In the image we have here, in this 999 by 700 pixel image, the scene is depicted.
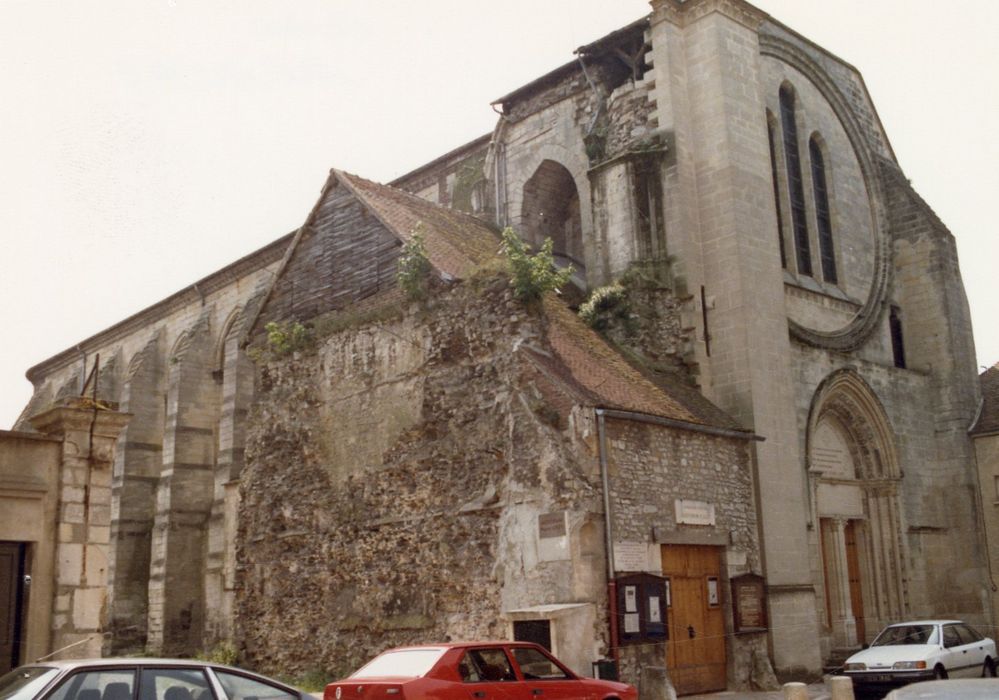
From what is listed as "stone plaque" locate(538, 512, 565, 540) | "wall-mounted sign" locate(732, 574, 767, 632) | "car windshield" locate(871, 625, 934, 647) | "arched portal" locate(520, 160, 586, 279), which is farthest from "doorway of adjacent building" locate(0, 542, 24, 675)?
"arched portal" locate(520, 160, 586, 279)

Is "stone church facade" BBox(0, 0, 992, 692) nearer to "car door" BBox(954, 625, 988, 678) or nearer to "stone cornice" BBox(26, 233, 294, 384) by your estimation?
"car door" BBox(954, 625, 988, 678)

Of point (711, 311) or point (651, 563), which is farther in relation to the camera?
point (711, 311)

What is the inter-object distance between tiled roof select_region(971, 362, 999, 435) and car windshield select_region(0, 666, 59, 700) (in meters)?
20.8

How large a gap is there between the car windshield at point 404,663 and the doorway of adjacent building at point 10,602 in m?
4.24

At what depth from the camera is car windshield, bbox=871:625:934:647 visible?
1614cm

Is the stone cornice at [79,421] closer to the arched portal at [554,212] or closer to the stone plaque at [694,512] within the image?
the stone plaque at [694,512]

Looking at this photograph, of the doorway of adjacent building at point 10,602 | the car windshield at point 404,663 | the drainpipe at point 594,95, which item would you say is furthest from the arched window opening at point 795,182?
the doorway of adjacent building at point 10,602

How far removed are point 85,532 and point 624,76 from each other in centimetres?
1437

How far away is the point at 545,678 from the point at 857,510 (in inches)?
514

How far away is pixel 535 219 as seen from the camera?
2386cm

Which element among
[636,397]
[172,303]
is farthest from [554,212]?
[172,303]

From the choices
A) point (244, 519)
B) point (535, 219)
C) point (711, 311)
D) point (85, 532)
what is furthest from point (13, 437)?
point (535, 219)

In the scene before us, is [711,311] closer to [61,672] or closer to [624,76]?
[624,76]

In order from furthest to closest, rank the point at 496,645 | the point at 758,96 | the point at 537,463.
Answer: the point at 758,96 < the point at 537,463 < the point at 496,645
